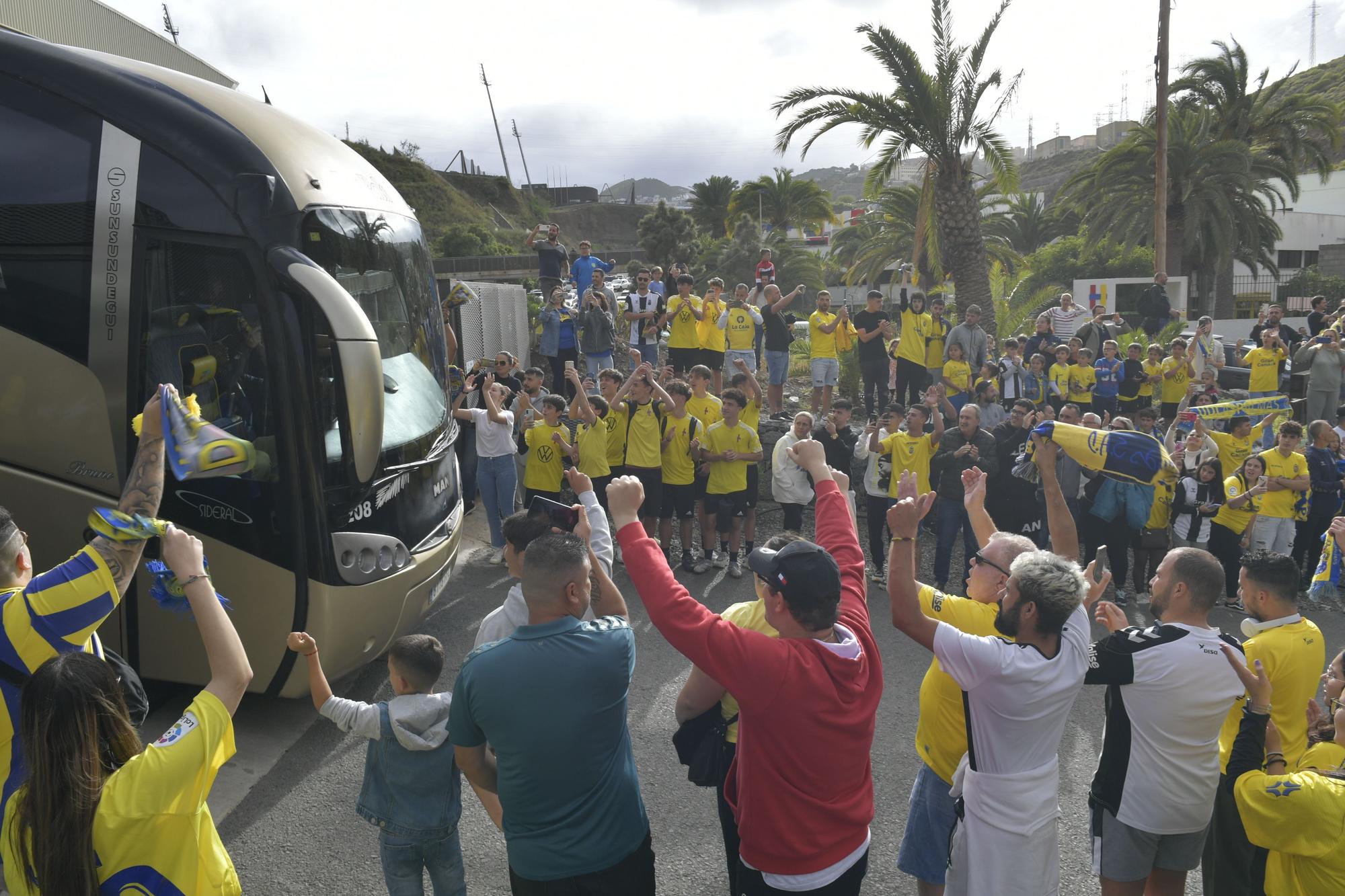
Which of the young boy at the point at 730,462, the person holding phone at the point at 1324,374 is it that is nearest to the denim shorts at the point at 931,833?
the young boy at the point at 730,462

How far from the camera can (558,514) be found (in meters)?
3.85

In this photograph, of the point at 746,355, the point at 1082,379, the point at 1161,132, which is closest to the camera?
the point at 1082,379

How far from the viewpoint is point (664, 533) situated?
10016 mm

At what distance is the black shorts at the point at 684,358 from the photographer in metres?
13.1

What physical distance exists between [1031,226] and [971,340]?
104 feet

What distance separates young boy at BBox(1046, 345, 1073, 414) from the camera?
12.8 metres

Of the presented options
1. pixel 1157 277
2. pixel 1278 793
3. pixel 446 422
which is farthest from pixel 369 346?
pixel 1157 277

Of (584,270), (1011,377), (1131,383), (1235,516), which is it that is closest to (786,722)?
(1235,516)

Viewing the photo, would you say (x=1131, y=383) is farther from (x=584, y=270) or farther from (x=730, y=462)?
(x=584, y=270)

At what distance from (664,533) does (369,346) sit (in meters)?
5.54

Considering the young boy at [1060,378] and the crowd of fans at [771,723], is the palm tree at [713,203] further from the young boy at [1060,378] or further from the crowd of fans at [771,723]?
the crowd of fans at [771,723]

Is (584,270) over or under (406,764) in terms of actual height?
over

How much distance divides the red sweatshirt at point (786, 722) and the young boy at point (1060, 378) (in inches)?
426

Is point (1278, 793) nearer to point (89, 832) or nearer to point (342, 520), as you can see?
point (89, 832)
